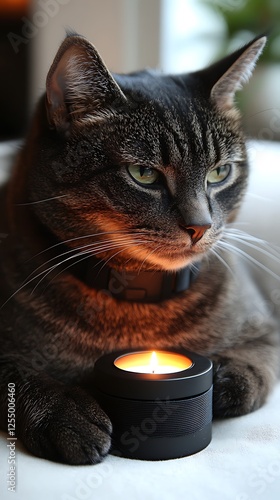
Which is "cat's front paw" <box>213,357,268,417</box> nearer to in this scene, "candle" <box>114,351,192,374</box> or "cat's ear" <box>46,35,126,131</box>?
"candle" <box>114,351,192,374</box>

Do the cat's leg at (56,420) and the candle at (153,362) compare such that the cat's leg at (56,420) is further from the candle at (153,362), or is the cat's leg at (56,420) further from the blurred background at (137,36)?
the blurred background at (137,36)

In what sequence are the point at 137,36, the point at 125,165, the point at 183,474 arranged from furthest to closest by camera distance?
1. the point at 137,36
2. the point at 125,165
3. the point at 183,474

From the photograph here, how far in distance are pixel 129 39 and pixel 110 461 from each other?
161 cm

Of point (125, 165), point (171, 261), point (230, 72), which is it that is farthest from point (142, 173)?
point (230, 72)

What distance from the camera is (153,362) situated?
3.24 feet

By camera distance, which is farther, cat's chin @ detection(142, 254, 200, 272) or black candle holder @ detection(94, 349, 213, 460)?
cat's chin @ detection(142, 254, 200, 272)

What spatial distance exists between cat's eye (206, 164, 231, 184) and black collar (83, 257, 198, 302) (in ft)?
0.48

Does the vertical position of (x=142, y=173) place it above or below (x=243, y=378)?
above

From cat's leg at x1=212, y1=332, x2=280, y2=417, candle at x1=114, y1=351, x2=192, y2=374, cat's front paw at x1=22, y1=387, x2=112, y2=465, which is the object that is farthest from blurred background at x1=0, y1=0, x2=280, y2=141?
cat's front paw at x1=22, y1=387, x2=112, y2=465

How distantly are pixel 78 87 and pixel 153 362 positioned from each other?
409 millimetres

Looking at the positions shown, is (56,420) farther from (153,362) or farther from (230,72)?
(230,72)

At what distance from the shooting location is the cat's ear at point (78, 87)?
978 millimetres

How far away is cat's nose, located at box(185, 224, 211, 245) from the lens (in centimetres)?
97

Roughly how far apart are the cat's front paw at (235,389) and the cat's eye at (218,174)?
282mm
